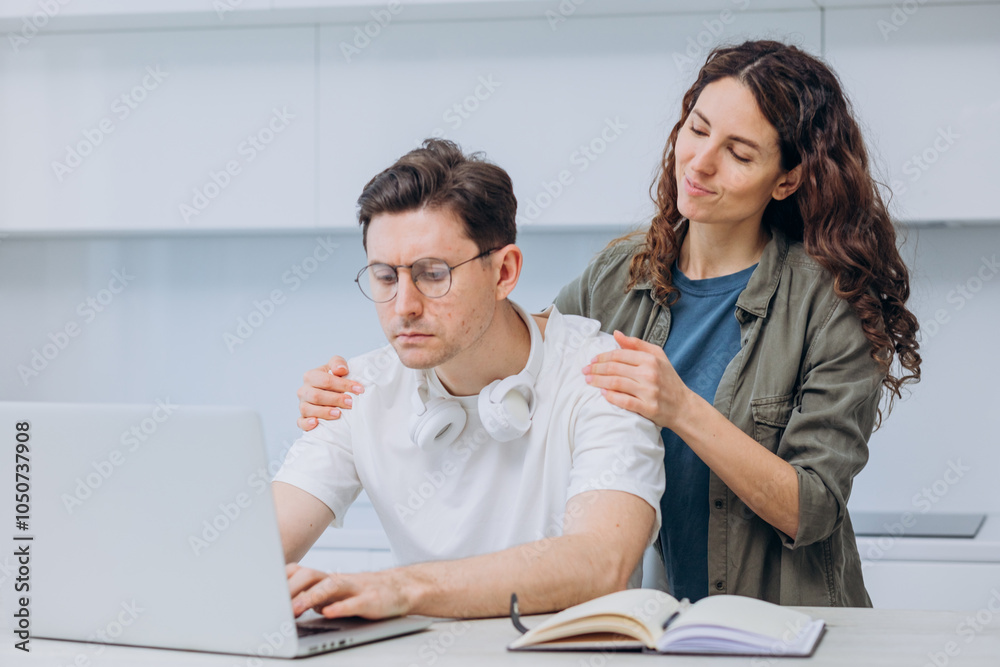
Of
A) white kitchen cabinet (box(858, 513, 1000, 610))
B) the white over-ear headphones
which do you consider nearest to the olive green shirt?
the white over-ear headphones

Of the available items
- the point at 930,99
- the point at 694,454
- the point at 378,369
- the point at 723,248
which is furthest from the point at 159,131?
the point at 930,99

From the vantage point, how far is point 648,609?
3.47 ft

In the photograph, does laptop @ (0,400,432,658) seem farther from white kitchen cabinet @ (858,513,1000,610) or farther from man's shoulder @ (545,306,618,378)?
white kitchen cabinet @ (858,513,1000,610)

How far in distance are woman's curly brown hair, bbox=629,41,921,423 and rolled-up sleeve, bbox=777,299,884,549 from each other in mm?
36

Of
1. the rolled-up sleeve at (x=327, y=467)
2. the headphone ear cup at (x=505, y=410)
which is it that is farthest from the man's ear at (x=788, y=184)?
the rolled-up sleeve at (x=327, y=467)

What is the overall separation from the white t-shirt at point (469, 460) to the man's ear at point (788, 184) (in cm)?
42

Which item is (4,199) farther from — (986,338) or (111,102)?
(986,338)

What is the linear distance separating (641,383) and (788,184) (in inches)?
21.6

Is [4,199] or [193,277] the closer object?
[4,199]

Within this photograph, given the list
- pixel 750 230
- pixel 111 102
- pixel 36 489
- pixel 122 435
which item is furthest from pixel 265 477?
pixel 111 102

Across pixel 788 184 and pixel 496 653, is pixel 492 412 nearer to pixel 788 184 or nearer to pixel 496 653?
pixel 496 653

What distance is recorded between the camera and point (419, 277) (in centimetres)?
140

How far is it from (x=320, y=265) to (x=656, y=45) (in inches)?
48.3

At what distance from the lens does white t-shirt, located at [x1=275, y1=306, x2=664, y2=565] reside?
1452mm
